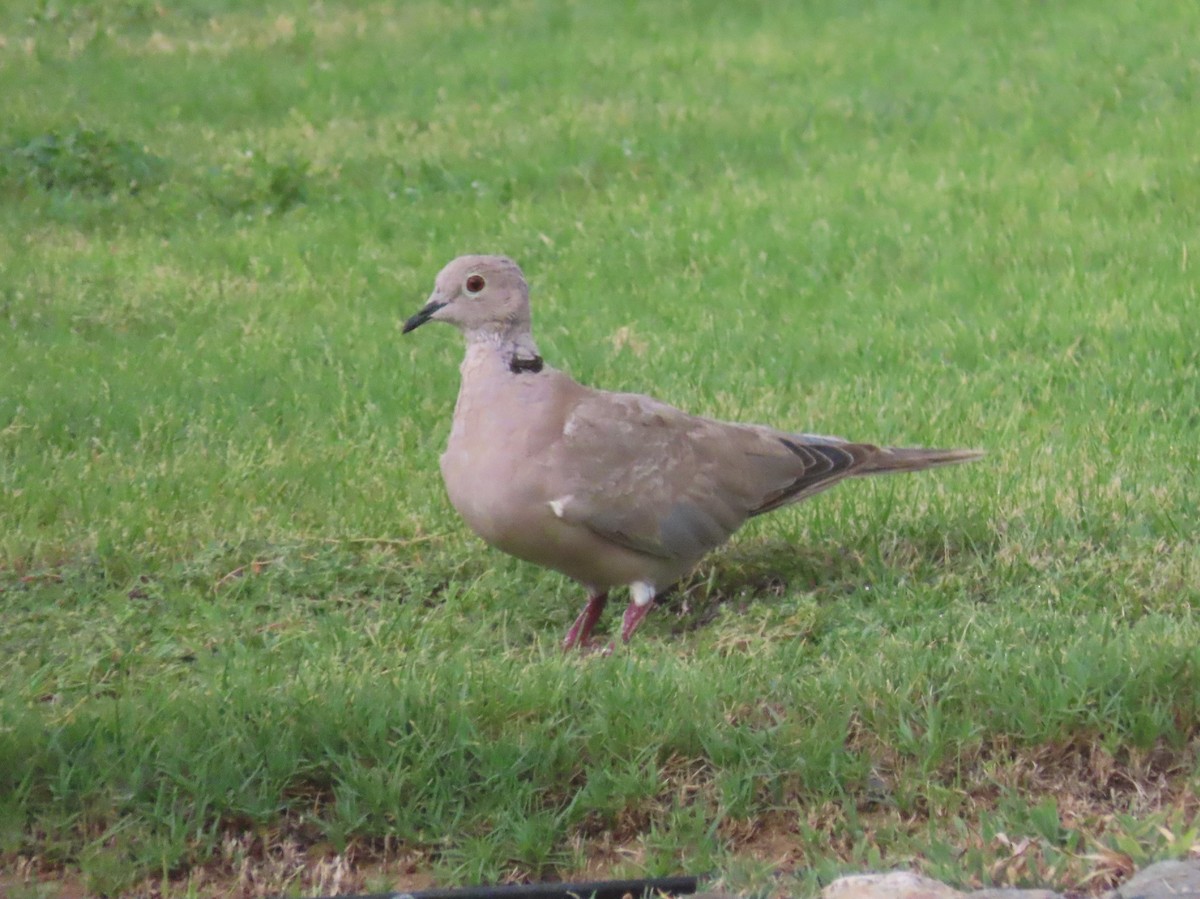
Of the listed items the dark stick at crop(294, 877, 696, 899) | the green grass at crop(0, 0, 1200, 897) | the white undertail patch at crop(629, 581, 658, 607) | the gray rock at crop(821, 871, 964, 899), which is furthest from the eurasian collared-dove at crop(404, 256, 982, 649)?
the gray rock at crop(821, 871, 964, 899)

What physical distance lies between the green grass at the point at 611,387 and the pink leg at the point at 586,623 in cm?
17

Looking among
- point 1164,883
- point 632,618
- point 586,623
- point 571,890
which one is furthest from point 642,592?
point 1164,883

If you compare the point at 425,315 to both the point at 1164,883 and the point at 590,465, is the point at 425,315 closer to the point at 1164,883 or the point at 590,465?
the point at 590,465

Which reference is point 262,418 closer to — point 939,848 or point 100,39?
point 939,848

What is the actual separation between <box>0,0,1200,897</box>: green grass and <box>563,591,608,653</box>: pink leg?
167 millimetres

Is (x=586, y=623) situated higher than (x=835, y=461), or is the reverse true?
(x=835, y=461)

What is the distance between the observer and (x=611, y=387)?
7438 mm

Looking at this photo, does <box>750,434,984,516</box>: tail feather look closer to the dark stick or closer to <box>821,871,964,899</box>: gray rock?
the dark stick

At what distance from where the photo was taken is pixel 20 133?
36.6 ft

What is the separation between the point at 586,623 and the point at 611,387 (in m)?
2.15

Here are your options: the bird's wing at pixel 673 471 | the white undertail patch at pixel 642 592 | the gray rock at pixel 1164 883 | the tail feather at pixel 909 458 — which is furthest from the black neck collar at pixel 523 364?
the gray rock at pixel 1164 883

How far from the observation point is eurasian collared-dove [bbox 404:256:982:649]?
5098mm

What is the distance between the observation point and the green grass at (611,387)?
4.14 m

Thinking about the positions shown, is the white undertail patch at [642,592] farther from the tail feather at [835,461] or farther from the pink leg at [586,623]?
the tail feather at [835,461]
